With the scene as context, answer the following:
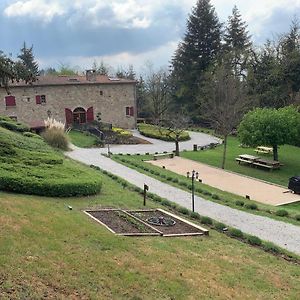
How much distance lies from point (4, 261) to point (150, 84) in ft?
181

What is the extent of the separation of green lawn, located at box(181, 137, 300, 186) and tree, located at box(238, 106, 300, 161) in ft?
5.69

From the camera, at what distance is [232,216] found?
17.1m

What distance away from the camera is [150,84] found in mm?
62125

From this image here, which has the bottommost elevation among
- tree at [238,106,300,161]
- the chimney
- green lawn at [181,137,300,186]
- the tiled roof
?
green lawn at [181,137,300,186]

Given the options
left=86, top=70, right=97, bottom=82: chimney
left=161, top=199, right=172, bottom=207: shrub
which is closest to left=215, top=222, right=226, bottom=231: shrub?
left=161, top=199, right=172, bottom=207: shrub

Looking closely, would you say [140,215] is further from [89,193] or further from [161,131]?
[161,131]

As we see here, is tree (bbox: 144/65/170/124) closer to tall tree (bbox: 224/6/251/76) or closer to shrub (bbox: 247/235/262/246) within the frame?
tall tree (bbox: 224/6/251/76)

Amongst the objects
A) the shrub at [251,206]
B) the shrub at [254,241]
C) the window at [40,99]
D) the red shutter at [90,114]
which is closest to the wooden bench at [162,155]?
the shrub at [251,206]

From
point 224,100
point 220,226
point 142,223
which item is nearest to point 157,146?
point 224,100

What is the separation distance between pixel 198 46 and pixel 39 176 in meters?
43.7

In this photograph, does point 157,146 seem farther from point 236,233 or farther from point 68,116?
point 236,233

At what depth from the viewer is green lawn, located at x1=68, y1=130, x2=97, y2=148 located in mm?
36938

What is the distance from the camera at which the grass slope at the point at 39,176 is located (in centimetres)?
1495

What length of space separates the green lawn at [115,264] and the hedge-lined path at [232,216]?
6.15 feet
